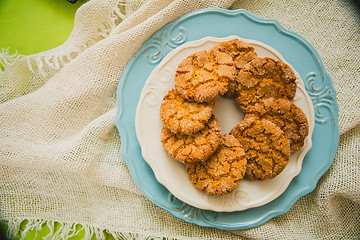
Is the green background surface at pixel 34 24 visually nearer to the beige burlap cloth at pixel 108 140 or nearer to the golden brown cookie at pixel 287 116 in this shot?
the beige burlap cloth at pixel 108 140

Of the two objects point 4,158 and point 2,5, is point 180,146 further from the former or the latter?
point 2,5

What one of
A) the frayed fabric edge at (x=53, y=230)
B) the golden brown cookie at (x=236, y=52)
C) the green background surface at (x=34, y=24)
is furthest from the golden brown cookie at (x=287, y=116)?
the green background surface at (x=34, y=24)

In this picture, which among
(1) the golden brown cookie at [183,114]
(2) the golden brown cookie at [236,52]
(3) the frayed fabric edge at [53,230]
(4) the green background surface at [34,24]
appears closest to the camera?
(1) the golden brown cookie at [183,114]

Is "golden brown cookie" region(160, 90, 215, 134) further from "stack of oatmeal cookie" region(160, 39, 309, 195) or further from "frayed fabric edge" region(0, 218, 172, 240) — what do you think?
"frayed fabric edge" region(0, 218, 172, 240)

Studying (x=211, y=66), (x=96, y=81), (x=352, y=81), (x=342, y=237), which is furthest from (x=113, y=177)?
(x=352, y=81)

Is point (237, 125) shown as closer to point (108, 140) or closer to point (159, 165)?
point (159, 165)
